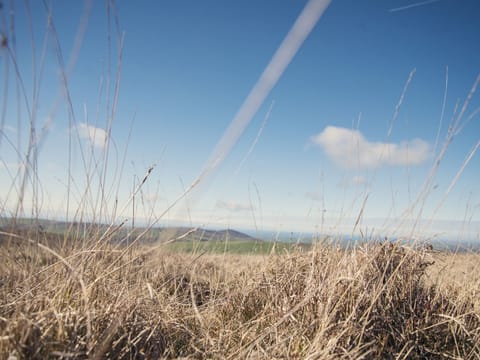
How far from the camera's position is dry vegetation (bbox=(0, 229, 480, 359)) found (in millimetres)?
1265

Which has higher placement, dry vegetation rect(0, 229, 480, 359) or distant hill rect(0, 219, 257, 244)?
distant hill rect(0, 219, 257, 244)

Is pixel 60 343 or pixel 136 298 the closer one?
pixel 60 343

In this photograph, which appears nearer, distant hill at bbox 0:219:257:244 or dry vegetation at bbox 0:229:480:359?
dry vegetation at bbox 0:229:480:359

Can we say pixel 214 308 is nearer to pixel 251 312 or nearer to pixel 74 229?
pixel 251 312

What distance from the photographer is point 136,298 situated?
1616 mm

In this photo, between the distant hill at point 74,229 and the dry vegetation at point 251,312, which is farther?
the distant hill at point 74,229

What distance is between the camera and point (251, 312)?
2305mm

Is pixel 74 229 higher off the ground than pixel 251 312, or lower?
higher

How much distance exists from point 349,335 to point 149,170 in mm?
1419

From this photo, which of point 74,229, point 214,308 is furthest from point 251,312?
point 74,229

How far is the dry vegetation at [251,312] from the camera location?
126 centimetres

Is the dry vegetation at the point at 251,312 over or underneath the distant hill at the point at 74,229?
underneath

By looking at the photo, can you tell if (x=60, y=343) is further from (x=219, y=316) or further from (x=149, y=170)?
(x=219, y=316)

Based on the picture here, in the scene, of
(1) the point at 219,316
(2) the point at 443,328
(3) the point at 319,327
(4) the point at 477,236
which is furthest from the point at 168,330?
(4) the point at 477,236
